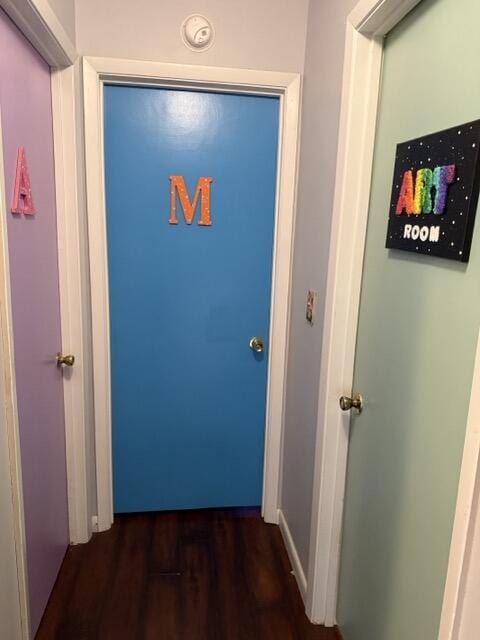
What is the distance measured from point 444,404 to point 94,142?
1.57 m

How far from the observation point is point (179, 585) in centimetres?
179

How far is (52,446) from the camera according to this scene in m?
1.69

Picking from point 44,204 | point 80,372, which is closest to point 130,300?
point 80,372

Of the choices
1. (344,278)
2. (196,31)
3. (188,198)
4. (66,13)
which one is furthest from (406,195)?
(66,13)

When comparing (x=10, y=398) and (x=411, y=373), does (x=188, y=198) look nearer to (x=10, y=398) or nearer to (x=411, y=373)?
(x=10, y=398)

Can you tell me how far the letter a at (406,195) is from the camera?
1.08 meters

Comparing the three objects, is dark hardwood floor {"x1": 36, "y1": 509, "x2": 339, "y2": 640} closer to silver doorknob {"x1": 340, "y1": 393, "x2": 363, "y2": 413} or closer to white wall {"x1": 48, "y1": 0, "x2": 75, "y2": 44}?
silver doorknob {"x1": 340, "y1": 393, "x2": 363, "y2": 413}

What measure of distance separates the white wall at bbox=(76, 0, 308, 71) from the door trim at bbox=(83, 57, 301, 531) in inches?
1.9

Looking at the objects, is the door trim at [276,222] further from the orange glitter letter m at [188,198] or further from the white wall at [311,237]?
the orange glitter letter m at [188,198]

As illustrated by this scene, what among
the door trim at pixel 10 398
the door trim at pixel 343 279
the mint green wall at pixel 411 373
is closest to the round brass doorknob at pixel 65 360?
the door trim at pixel 10 398

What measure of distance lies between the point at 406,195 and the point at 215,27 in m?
1.17

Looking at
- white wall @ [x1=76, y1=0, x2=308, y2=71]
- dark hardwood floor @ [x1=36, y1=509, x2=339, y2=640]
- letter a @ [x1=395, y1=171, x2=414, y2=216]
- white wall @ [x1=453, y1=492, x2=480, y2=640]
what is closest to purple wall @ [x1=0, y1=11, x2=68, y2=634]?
dark hardwood floor @ [x1=36, y1=509, x2=339, y2=640]

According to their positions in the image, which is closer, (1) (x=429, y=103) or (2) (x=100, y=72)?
(1) (x=429, y=103)

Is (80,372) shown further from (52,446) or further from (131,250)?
(131,250)
